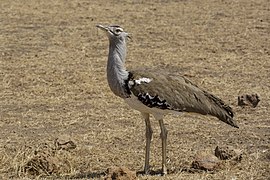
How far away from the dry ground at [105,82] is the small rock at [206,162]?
70 millimetres

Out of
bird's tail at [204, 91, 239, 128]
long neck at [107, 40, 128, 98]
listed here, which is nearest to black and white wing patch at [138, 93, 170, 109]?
long neck at [107, 40, 128, 98]

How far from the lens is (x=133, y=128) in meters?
7.30

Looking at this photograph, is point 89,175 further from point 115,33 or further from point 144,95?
point 115,33

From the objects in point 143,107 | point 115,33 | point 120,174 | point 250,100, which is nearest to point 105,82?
point 250,100

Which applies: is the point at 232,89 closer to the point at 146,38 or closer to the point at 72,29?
the point at 146,38

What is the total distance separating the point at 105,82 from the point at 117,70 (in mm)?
3434

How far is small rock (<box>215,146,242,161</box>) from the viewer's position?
603 cm

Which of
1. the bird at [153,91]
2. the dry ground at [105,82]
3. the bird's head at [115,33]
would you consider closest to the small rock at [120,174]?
the dry ground at [105,82]

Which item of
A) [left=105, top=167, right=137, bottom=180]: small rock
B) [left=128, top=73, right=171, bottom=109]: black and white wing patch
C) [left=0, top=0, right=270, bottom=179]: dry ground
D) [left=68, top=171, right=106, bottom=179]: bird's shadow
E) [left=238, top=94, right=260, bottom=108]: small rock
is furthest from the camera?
[left=238, top=94, right=260, bottom=108]: small rock

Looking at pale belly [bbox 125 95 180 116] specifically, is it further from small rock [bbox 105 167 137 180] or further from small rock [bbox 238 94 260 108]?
small rock [bbox 238 94 260 108]

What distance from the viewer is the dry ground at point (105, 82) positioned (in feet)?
20.8

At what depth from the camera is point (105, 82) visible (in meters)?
9.20

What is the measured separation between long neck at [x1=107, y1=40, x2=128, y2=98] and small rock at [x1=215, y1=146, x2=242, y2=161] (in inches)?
38.8

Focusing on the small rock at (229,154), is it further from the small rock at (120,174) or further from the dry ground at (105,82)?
the small rock at (120,174)
